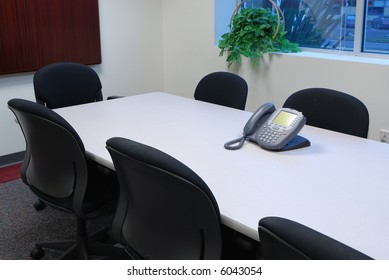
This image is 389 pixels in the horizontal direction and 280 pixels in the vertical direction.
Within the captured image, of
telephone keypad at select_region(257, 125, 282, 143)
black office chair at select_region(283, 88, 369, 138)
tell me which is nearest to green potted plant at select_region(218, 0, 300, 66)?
black office chair at select_region(283, 88, 369, 138)

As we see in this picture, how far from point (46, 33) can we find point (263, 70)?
6.29ft

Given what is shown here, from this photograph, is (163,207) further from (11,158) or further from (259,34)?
(11,158)

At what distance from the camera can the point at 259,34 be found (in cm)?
357

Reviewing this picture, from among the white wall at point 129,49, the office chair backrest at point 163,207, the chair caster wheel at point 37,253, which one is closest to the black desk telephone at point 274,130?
the office chair backrest at point 163,207

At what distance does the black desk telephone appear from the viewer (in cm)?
176

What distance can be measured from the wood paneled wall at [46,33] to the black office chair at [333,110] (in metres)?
2.28

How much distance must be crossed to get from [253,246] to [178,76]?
3.38 meters

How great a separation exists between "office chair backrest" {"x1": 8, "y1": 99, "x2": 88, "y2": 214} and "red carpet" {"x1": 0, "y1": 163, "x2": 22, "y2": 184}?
4.73 ft

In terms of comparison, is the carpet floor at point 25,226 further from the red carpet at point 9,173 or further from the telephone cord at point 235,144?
the telephone cord at point 235,144

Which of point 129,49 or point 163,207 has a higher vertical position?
point 129,49

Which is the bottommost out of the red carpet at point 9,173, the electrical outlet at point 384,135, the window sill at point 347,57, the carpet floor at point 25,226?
the carpet floor at point 25,226

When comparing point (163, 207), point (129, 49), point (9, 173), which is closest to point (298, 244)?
point (163, 207)

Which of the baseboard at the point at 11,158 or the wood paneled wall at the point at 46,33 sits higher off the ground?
the wood paneled wall at the point at 46,33

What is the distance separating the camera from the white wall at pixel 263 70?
3.03 m
